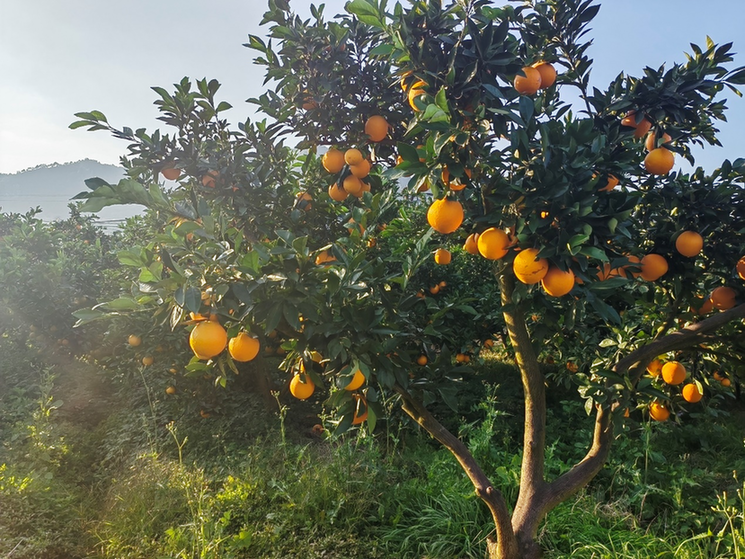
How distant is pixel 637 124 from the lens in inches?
77.8

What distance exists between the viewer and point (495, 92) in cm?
146

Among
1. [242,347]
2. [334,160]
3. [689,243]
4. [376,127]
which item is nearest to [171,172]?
[334,160]

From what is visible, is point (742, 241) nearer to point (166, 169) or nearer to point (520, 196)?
point (520, 196)

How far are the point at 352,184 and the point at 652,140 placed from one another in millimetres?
1366

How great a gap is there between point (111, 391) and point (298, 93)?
15.7 feet

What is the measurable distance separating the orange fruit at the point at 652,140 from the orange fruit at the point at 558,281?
3.24 feet

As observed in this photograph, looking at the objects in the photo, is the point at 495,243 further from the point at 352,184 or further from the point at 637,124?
the point at 637,124

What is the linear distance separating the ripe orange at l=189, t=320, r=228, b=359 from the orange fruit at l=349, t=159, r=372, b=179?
1053 mm

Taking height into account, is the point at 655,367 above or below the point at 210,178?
below

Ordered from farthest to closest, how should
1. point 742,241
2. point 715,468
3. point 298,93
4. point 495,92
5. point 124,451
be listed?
point 124,451 < point 715,468 < point 298,93 < point 742,241 < point 495,92

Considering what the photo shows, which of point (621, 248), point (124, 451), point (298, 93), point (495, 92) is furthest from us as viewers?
point (124, 451)

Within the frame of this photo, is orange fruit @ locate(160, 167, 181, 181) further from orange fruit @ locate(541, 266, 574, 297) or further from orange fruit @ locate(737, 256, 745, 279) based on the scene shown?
orange fruit @ locate(737, 256, 745, 279)

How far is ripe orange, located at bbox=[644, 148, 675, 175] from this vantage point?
6.18ft

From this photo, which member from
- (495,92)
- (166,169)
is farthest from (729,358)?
(166,169)
